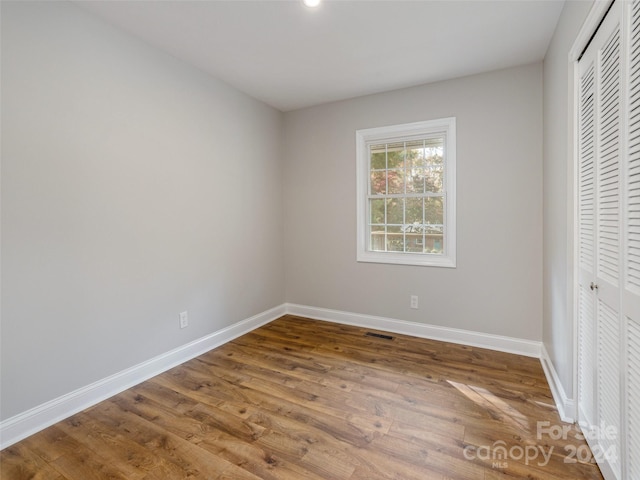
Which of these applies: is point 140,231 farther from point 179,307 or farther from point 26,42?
point 26,42

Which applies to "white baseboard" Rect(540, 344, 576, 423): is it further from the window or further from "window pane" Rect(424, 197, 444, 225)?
"window pane" Rect(424, 197, 444, 225)

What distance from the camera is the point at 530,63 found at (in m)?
2.80

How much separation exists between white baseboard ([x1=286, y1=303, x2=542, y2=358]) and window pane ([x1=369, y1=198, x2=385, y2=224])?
111 centimetres

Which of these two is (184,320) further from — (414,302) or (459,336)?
(459,336)

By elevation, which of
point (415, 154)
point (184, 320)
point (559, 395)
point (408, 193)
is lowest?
point (559, 395)

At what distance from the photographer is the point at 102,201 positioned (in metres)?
2.23

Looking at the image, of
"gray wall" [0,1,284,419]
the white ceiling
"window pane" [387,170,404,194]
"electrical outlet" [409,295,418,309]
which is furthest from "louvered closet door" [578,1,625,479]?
"gray wall" [0,1,284,419]

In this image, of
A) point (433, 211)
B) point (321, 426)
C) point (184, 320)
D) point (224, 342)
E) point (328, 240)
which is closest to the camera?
point (321, 426)

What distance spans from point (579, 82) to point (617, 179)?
2.60 ft

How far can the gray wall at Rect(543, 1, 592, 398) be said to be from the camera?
1.88 metres

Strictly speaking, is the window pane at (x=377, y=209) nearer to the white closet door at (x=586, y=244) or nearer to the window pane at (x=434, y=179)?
the window pane at (x=434, y=179)

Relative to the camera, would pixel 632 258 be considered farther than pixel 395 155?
No

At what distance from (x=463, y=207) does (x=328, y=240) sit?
1.54m

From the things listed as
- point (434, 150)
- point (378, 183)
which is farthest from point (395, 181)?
point (434, 150)
